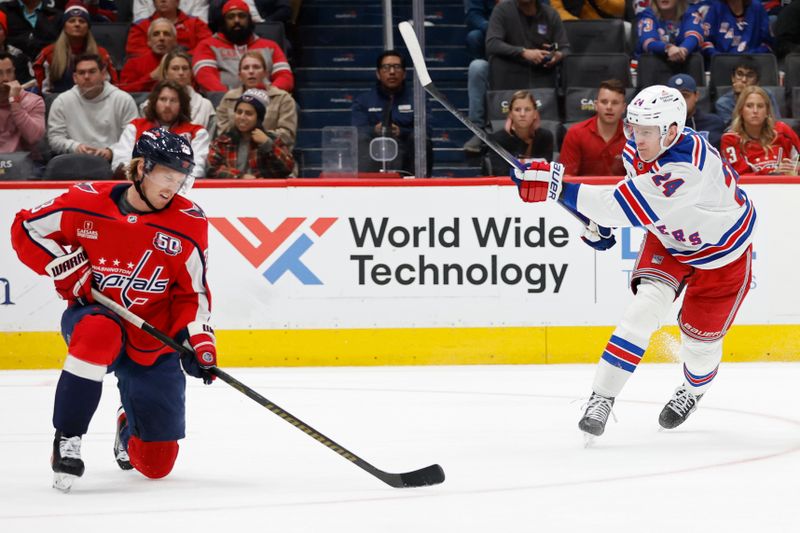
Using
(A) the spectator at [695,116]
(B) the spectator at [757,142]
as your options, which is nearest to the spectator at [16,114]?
(A) the spectator at [695,116]

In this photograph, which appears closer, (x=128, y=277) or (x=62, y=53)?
(x=128, y=277)

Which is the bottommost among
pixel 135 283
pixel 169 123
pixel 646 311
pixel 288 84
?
pixel 646 311

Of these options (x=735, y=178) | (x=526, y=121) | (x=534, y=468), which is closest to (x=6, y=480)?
(x=534, y=468)

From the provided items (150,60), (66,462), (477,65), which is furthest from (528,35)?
(66,462)

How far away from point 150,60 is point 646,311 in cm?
434

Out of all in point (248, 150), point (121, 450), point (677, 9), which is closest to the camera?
point (121, 450)

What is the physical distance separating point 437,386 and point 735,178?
179 cm

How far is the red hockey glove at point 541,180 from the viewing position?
13.2 feet

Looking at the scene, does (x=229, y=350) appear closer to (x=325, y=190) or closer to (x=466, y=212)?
(x=325, y=190)

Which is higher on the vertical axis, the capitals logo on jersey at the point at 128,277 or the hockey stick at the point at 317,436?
the capitals logo on jersey at the point at 128,277

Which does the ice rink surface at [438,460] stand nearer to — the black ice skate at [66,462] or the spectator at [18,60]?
the black ice skate at [66,462]

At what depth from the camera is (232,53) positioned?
756cm

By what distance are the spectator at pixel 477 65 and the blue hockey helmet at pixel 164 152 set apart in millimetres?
3836

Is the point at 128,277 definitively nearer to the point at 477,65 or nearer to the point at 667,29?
the point at 477,65
